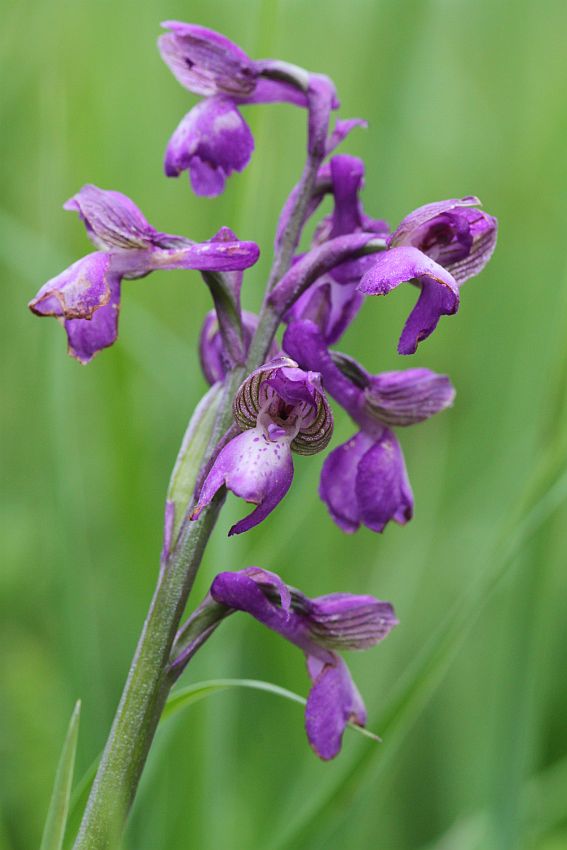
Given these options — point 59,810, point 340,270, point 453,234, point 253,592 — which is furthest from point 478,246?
point 59,810

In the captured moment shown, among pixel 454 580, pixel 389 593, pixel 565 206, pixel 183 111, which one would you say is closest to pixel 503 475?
pixel 454 580

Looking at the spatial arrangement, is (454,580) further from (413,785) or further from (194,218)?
(194,218)

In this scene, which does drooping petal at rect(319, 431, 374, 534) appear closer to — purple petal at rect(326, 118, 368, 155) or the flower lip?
the flower lip

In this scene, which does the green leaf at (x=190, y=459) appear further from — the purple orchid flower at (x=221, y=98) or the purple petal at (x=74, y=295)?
the purple orchid flower at (x=221, y=98)

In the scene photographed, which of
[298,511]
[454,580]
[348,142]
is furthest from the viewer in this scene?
[348,142]

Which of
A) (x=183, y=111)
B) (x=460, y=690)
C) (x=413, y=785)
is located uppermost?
(x=183, y=111)

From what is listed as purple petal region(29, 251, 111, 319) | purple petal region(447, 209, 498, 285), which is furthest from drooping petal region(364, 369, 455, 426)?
purple petal region(29, 251, 111, 319)

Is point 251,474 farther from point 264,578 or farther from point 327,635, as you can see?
point 327,635
